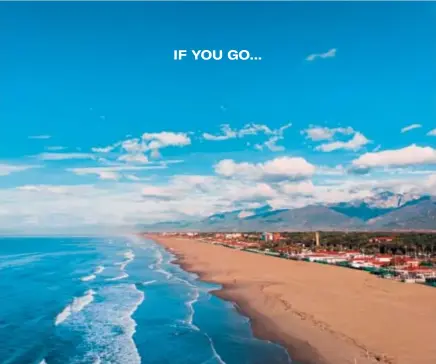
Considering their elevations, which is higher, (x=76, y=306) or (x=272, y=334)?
(x=76, y=306)

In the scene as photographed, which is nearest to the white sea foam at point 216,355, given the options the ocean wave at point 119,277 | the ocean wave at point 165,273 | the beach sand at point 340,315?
the beach sand at point 340,315

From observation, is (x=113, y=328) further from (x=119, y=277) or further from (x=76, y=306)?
(x=119, y=277)

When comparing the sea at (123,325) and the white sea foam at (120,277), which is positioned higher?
the white sea foam at (120,277)

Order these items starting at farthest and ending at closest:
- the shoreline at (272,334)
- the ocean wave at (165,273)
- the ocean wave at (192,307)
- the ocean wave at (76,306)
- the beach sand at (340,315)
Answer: the ocean wave at (165,273) < the ocean wave at (76,306) < the ocean wave at (192,307) < the beach sand at (340,315) < the shoreline at (272,334)

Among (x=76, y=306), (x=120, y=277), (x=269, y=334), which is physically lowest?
(x=269, y=334)

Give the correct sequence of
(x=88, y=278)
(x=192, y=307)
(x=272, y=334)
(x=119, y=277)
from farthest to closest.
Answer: (x=119, y=277)
(x=88, y=278)
(x=192, y=307)
(x=272, y=334)

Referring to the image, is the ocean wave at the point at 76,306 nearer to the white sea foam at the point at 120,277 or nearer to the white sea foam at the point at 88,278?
the white sea foam at the point at 88,278

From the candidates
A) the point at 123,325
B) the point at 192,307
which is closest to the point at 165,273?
the point at 192,307
